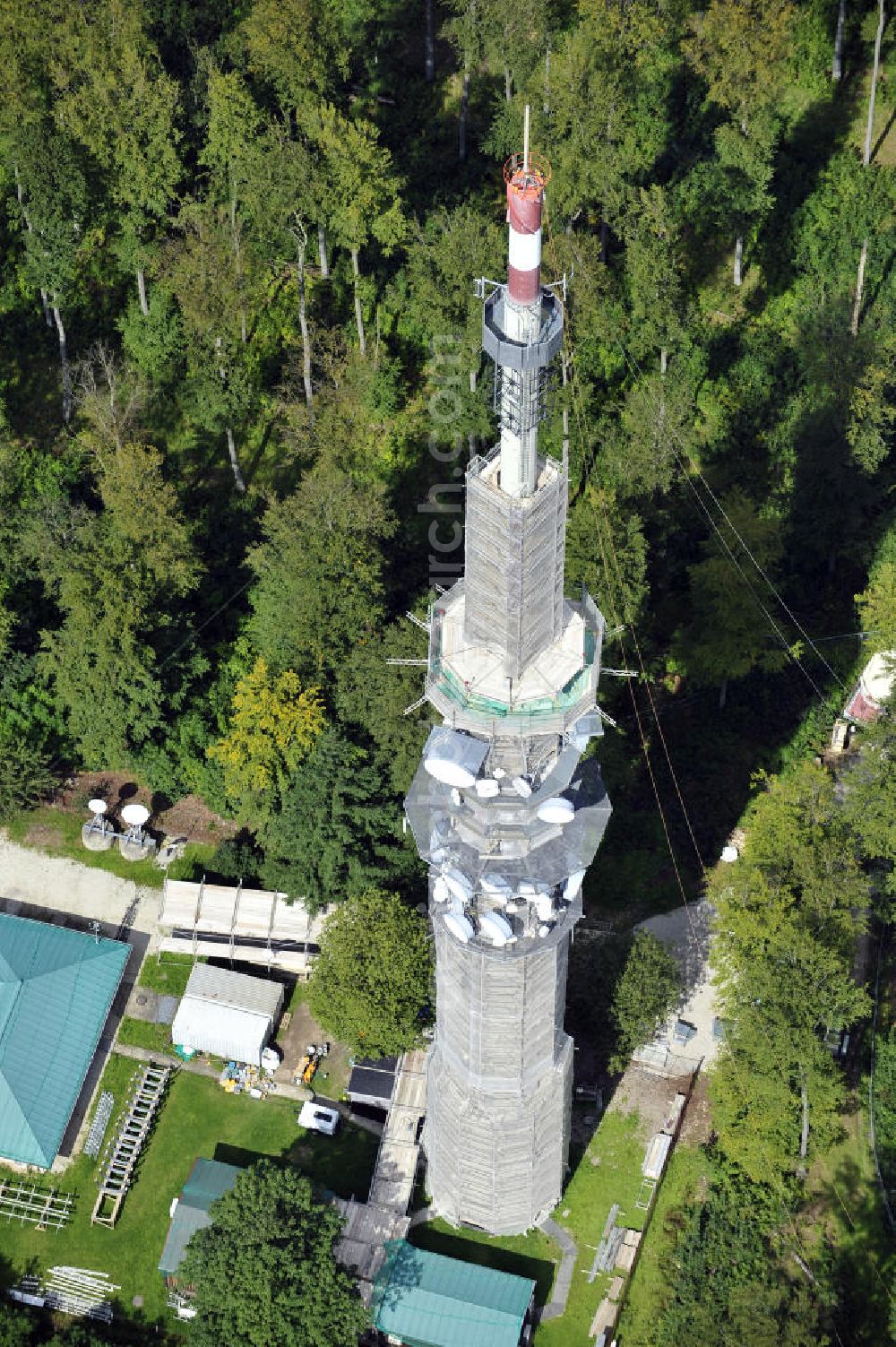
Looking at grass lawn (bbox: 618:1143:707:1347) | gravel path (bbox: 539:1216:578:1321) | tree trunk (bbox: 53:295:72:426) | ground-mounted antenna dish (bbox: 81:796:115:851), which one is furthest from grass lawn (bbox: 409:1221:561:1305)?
tree trunk (bbox: 53:295:72:426)

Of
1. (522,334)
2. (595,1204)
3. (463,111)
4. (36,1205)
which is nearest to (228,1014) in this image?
(36,1205)

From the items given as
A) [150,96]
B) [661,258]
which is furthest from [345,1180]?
[150,96]

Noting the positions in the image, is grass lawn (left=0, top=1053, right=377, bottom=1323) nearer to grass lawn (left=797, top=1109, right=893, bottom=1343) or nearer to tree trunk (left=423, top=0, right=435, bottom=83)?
grass lawn (left=797, top=1109, right=893, bottom=1343)

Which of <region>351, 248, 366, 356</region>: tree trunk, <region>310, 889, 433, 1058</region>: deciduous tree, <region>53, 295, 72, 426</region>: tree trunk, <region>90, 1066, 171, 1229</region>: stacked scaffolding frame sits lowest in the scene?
<region>90, 1066, 171, 1229</region>: stacked scaffolding frame

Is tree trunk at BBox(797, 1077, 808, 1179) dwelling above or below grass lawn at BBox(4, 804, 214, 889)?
below

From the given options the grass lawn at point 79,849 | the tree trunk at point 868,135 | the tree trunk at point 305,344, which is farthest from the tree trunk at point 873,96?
the grass lawn at point 79,849

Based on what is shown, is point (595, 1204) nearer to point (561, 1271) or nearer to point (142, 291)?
point (561, 1271)
